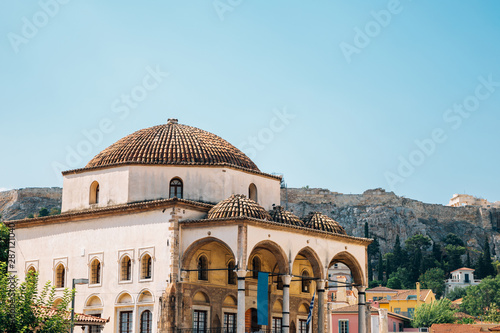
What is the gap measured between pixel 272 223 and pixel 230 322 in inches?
203

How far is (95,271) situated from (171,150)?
20.7 ft

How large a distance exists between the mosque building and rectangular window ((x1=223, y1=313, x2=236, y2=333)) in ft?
0.17

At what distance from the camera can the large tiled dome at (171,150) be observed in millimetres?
35406

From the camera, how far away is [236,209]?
3156 centimetres

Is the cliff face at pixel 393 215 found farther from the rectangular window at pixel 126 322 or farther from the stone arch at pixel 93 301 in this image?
the rectangular window at pixel 126 322

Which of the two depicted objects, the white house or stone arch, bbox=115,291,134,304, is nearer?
stone arch, bbox=115,291,134,304

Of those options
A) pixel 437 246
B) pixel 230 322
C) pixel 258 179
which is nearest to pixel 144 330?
pixel 230 322

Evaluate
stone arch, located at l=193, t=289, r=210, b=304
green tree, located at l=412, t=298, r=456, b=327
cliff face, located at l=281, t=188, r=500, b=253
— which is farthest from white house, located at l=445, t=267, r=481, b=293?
stone arch, located at l=193, t=289, r=210, b=304

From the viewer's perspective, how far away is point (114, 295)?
32969mm

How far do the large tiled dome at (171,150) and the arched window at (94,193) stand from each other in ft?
2.98

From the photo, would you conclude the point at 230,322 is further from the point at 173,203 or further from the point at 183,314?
the point at 173,203

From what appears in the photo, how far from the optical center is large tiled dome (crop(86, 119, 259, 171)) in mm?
35406

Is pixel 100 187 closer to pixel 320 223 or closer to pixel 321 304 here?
pixel 320 223

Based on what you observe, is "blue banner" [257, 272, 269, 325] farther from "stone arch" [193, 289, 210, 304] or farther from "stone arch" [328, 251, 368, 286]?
"stone arch" [328, 251, 368, 286]
